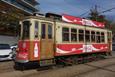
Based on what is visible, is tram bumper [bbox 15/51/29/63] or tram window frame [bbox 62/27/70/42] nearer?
tram bumper [bbox 15/51/29/63]

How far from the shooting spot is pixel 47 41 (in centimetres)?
1531

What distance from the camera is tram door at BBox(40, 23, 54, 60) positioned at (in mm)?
15031

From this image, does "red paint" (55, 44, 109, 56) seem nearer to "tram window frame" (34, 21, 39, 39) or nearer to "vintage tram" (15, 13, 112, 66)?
"vintage tram" (15, 13, 112, 66)

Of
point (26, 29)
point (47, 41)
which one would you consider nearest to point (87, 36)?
point (47, 41)

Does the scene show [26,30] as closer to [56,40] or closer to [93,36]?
[56,40]

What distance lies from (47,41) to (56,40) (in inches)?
37.1

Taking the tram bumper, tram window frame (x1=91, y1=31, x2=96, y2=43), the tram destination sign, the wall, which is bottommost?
the tram bumper

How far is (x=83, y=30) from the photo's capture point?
750 inches

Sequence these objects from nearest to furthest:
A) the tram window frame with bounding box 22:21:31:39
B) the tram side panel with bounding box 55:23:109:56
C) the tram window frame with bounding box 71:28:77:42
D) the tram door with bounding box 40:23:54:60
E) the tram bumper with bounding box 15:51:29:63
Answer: the tram bumper with bounding box 15:51:29:63
the tram window frame with bounding box 22:21:31:39
the tram door with bounding box 40:23:54:60
the tram side panel with bounding box 55:23:109:56
the tram window frame with bounding box 71:28:77:42

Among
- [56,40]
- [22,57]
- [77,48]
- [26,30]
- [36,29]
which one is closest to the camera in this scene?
[22,57]

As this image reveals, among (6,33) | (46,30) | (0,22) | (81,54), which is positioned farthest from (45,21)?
(6,33)

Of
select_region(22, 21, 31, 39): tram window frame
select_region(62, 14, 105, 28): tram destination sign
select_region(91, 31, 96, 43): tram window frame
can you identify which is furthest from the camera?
select_region(91, 31, 96, 43): tram window frame

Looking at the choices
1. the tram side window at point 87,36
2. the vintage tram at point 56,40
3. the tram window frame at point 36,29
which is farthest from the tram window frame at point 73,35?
the tram window frame at point 36,29

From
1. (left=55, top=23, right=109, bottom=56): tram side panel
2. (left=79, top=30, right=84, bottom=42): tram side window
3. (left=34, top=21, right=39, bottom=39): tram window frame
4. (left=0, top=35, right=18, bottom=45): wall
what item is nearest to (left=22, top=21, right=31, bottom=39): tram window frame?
(left=34, top=21, right=39, bottom=39): tram window frame
